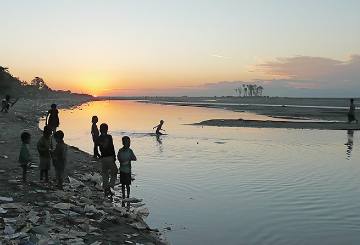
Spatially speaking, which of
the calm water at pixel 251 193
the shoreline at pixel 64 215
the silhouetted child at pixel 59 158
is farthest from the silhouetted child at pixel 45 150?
the calm water at pixel 251 193

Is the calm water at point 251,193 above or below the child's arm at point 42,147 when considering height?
below

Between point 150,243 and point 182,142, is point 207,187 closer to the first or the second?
point 150,243

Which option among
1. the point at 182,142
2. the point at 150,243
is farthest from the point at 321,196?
the point at 182,142

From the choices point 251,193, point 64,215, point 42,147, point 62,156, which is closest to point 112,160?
point 62,156

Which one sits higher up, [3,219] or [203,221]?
[3,219]

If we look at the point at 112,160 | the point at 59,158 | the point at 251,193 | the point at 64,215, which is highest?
the point at 59,158

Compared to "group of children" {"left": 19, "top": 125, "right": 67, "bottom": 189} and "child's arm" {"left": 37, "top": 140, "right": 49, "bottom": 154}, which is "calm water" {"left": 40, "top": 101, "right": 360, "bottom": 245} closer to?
"group of children" {"left": 19, "top": 125, "right": 67, "bottom": 189}

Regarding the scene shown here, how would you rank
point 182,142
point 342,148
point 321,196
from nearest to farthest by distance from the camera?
point 321,196 → point 342,148 → point 182,142

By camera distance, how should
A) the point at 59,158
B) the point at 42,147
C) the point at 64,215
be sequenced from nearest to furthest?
the point at 64,215, the point at 59,158, the point at 42,147

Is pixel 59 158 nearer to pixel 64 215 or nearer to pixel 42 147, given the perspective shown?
pixel 42 147

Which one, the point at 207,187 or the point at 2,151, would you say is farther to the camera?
the point at 2,151

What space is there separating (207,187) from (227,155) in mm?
6228

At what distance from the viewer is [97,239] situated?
617 centimetres

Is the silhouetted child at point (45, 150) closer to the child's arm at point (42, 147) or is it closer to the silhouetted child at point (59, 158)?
the child's arm at point (42, 147)
